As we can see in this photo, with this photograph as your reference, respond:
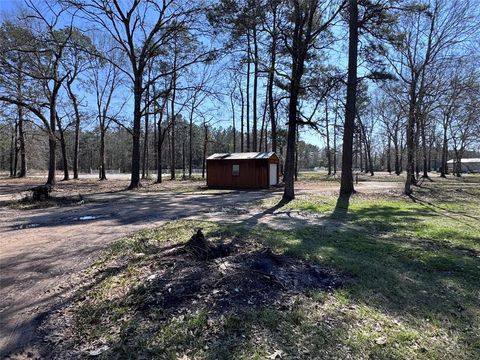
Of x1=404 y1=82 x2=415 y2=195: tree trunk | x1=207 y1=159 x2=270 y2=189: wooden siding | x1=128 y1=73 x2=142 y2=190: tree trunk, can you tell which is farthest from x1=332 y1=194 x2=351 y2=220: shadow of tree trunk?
x1=128 y1=73 x2=142 y2=190: tree trunk

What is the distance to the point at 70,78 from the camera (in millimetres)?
24766

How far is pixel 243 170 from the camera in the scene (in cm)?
2175

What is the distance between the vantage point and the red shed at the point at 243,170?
21.3 m

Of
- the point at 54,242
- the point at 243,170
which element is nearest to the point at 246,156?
the point at 243,170

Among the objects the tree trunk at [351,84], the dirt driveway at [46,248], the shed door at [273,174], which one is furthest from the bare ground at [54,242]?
the shed door at [273,174]

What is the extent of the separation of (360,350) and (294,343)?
58 centimetres

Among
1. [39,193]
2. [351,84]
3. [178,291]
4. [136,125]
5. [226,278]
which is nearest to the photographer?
[178,291]

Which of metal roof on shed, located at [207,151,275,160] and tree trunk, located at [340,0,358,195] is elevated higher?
tree trunk, located at [340,0,358,195]

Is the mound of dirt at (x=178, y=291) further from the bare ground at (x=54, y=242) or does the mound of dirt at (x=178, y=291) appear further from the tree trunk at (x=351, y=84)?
the tree trunk at (x=351, y=84)

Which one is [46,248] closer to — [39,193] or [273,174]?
[39,193]

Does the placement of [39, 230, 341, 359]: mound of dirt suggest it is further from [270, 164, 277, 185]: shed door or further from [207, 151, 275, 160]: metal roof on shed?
[270, 164, 277, 185]: shed door

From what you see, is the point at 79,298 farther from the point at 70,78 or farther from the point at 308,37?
the point at 70,78

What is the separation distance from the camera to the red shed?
21.3m

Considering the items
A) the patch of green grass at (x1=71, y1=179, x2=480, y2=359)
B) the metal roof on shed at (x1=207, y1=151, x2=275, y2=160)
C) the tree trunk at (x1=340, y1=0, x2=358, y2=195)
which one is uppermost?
the tree trunk at (x1=340, y1=0, x2=358, y2=195)
